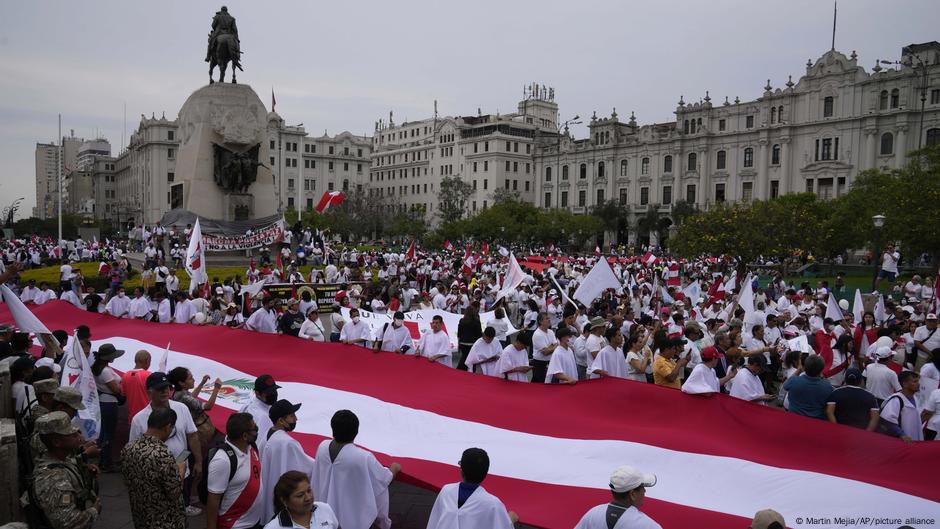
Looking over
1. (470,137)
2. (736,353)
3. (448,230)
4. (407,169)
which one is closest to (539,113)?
(470,137)

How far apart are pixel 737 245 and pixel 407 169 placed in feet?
285

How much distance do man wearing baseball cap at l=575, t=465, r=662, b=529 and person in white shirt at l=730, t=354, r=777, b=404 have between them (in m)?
4.13

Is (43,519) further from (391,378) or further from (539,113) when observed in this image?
(539,113)

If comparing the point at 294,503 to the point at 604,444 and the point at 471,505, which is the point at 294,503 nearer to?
the point at 471,505

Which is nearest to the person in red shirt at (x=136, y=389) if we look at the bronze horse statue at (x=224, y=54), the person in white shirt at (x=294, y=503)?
the person in white shirt at (x=294, y=503)

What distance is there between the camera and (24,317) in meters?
8.24

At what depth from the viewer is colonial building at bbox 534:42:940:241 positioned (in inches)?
A: 2680

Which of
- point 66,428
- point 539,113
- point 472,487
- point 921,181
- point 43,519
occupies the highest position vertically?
point 539,113

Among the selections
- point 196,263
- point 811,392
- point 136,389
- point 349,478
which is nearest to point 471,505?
point 349,478

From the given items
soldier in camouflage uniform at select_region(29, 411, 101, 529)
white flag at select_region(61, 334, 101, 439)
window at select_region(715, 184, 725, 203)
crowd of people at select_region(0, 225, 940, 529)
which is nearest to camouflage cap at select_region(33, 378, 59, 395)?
crowd of people at select_region(0, 225, 940, 529)

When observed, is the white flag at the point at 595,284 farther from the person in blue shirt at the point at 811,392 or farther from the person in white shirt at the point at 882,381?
the person in blue shirt at the point at 811,392

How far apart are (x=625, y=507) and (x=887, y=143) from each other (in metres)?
78.4

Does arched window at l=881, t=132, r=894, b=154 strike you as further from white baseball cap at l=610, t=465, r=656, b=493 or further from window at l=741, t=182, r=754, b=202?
white baseball cap at l=610, t=465, r=656, b=493

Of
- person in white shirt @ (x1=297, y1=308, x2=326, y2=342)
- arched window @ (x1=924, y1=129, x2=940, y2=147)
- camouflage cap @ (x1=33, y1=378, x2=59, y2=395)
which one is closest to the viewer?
camouflage cap @ (x1=33, y1=378, x2=59, y2=395)
